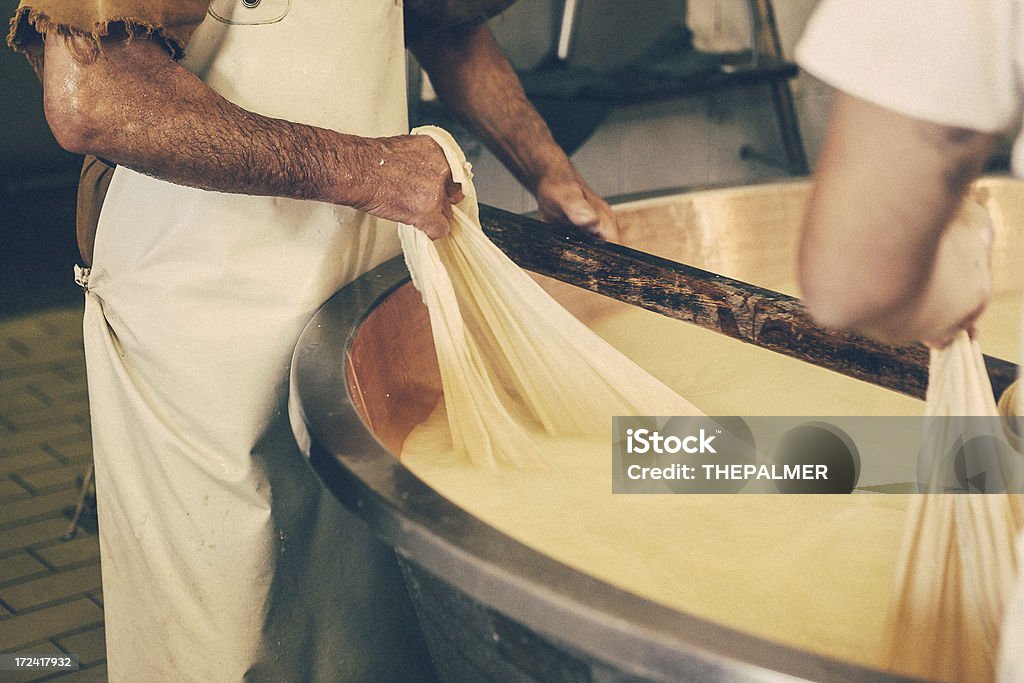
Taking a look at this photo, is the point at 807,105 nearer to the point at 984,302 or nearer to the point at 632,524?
the point at 632,524

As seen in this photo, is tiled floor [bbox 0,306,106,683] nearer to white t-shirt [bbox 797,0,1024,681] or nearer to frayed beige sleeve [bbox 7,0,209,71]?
frayed beige sleeve [bbox 7,0,209,71]

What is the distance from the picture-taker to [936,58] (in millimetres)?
526

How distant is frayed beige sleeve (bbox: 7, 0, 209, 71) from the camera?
1003 millimetres

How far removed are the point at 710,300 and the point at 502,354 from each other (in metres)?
0.27

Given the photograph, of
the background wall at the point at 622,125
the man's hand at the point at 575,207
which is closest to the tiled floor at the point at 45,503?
the background wall at the point at 622,125

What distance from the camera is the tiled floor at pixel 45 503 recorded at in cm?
189

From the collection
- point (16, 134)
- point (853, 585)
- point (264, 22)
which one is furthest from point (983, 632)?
point (16, 134)

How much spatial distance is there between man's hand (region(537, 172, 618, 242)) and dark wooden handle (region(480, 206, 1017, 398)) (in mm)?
93

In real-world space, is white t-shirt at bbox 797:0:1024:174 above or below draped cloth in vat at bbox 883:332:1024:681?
above

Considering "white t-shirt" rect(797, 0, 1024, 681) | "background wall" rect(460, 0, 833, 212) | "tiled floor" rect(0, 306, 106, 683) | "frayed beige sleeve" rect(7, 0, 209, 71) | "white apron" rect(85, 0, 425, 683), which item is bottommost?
"tiled floor" rect(0, 306, 106, 683)

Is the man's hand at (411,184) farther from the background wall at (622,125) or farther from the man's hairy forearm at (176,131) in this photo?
the background wall at (622,125)

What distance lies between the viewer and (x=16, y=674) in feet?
5.81

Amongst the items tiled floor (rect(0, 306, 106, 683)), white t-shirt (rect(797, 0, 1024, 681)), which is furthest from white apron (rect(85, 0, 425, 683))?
white t-shirt (rect(797, 0, 1024, 681))

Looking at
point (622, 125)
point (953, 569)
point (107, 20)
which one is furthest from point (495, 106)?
point (622, 125)
